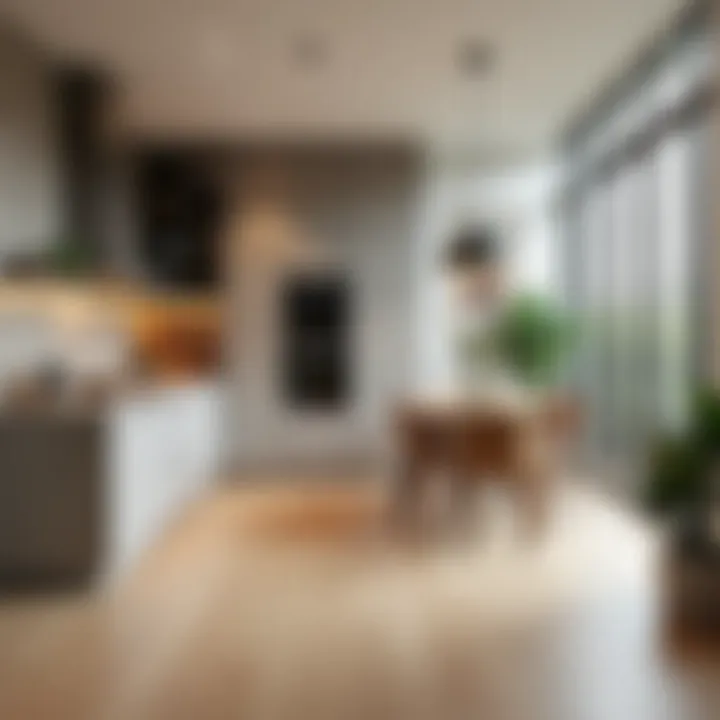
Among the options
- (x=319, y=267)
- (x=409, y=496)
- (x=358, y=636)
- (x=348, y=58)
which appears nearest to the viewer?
(x=358, y=636)

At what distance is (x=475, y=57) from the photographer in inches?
224

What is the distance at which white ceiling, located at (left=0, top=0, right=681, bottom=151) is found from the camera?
487cm

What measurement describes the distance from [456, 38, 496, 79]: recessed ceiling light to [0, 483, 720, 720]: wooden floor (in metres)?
2.92

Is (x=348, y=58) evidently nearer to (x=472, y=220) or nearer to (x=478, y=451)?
(x=478, y=451)

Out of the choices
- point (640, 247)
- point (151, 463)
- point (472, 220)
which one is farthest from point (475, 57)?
point (472, 220)

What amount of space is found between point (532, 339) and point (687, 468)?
372 cm

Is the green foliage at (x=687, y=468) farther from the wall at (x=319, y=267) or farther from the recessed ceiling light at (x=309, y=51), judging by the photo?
the wall at (x=319, y=267)

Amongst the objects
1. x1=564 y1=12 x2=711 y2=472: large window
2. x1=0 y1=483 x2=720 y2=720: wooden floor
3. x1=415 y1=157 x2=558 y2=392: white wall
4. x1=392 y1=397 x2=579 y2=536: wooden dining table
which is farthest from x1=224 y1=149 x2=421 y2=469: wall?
x1=0 y1=483 x2=720 y2=720: wooden floor

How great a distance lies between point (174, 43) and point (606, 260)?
369 centimetres

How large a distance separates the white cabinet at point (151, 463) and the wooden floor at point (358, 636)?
0.19m

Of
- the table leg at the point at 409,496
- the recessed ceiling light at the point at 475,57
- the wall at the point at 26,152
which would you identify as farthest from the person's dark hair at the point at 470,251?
the wall at the point at 26,152

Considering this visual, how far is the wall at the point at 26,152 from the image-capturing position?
4.99 metres

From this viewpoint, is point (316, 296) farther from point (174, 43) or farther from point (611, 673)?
point (611, 673)

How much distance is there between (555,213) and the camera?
8664 mm
